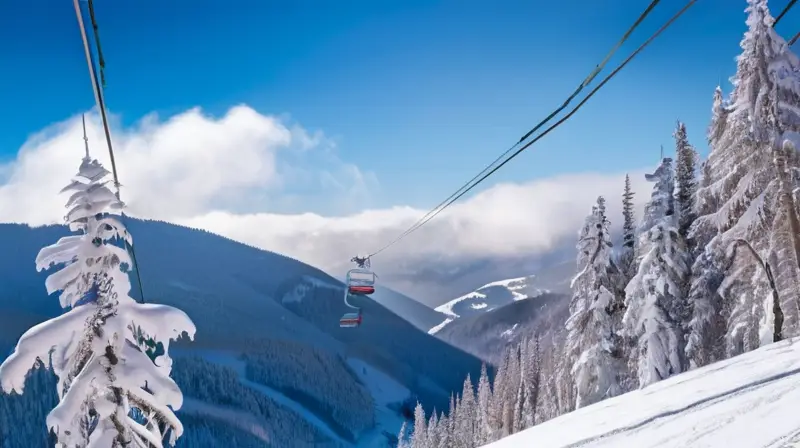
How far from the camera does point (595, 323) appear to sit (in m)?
25.7

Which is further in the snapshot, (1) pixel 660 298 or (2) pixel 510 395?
(2) pixel 510 395

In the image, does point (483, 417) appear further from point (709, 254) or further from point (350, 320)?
point (709, 254)

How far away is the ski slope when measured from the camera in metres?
7.23

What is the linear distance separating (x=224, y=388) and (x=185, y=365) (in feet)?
45.3

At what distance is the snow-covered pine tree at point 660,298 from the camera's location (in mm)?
23016

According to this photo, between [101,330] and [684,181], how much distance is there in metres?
23.9

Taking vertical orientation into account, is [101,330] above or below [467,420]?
below

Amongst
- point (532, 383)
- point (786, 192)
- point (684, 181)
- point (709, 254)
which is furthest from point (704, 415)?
point (532, 383)

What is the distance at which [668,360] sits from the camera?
23312mm

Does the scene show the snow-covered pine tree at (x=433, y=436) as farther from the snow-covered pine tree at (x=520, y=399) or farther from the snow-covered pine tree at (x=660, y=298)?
the snow-covered pine tree at (x=660, y=298)

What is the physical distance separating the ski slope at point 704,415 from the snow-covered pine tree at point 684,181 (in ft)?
43.5

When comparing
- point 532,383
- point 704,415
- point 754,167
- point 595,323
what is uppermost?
point 532,383

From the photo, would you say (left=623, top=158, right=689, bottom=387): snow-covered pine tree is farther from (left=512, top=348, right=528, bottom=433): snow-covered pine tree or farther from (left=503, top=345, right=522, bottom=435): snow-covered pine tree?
(left=503, top=345, right=522, bottom=435): snow-covered pine tree

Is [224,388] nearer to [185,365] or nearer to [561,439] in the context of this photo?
[185,365]
